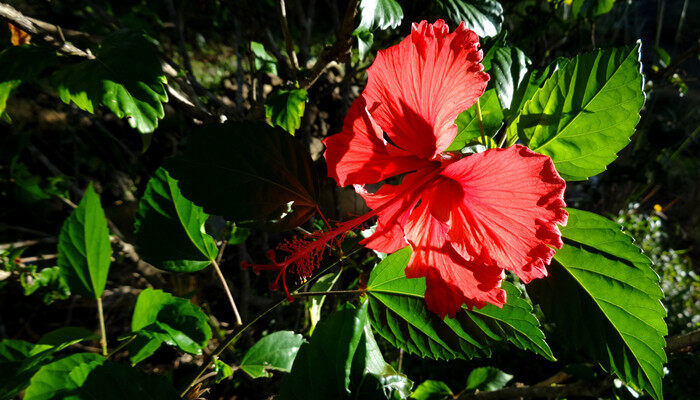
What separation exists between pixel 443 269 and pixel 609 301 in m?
0.28

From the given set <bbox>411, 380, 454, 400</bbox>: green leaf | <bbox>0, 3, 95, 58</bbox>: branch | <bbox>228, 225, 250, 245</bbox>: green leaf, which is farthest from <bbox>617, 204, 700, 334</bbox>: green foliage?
<bbox>0, 3, 95, 58</bbox>: branch

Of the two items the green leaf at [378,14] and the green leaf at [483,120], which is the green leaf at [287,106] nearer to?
the green leaf at [378,14]

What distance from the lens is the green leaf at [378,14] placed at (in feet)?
2.16

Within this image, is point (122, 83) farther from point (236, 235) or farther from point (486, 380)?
point (486, 380)

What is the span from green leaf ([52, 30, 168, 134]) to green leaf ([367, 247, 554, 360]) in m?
0.51

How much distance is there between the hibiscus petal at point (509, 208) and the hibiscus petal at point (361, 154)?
8 cm

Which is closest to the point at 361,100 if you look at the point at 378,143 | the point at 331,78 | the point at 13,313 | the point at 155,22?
the point at 378,143

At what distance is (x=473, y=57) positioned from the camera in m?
0.51

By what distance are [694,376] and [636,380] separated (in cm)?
197

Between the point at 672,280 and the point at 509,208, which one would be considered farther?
the point at 672,280

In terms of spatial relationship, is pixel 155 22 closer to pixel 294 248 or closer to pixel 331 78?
pixel 331 78

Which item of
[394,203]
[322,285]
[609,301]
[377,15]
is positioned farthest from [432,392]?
[377,15]

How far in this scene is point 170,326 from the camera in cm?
82

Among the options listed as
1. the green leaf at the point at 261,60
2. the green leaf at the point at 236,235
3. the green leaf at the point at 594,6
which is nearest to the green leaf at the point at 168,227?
the green leaf at the point at 236,235
